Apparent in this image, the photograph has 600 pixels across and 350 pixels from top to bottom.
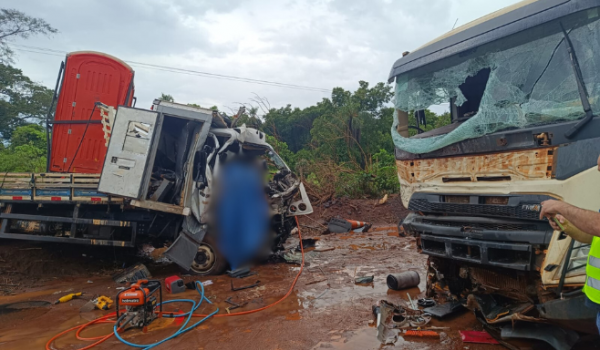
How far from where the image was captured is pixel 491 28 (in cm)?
334

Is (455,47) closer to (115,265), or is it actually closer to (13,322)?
(13,322)

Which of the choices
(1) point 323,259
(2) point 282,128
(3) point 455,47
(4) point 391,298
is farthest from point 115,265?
(2) point 282,128

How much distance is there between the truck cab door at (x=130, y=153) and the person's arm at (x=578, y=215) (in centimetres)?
525

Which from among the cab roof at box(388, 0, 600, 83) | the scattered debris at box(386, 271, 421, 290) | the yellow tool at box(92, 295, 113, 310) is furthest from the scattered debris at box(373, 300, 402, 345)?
the yellow tool at box(92, 295, 113, 310)

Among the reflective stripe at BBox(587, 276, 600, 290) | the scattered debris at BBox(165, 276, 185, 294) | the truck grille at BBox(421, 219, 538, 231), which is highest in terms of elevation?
the truck grille at BBox(421, 219, 538, 231)

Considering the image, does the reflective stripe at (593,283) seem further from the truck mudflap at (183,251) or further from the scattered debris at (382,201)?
the scattered debris at (382,201)

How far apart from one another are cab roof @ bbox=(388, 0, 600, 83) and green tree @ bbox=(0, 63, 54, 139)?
821 inches

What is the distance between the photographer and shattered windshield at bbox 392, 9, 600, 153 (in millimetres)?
2719

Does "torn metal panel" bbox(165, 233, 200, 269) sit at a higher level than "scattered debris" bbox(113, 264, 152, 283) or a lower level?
higher

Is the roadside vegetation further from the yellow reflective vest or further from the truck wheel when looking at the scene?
the yellow reflective vest

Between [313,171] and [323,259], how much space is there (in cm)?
800

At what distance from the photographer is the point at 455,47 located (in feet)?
12.0

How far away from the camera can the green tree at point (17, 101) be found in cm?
1823

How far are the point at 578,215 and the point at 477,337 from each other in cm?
193
